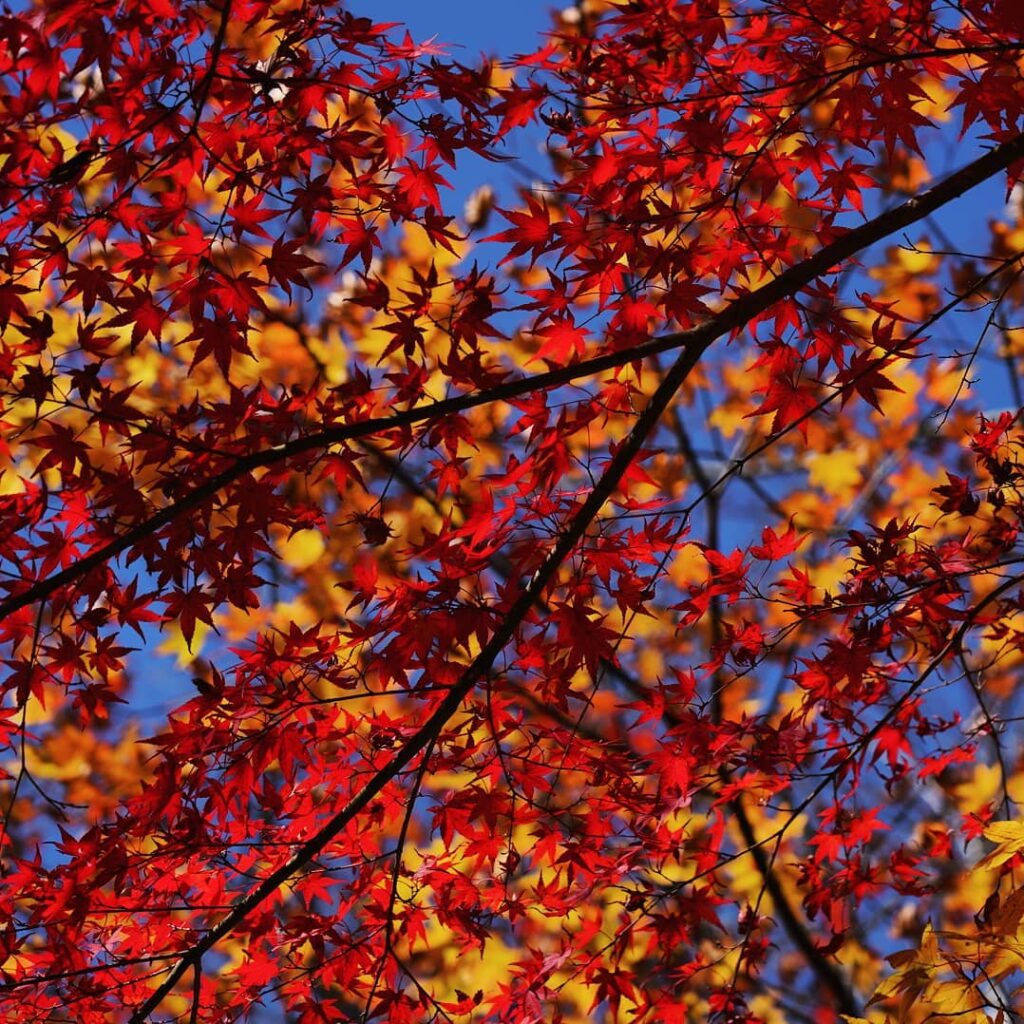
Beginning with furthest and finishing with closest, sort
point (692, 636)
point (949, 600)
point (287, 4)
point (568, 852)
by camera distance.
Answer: point (692, 636) → point (287, 4) → point (949, 600) → point (568, 852)

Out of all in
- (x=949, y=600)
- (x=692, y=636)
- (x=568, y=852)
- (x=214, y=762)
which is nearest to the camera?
(x=214, y=762)

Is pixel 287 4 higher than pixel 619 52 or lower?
higher

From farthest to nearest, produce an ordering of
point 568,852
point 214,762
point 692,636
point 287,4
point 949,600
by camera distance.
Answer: point 692,636
point 287,4
point 949,600
point 568,852
point 214,762

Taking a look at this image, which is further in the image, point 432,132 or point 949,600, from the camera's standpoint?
point 949,600

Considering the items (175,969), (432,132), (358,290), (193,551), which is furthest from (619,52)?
(358,290)

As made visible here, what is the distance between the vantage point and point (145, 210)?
2.70 m

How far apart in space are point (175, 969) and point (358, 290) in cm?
493

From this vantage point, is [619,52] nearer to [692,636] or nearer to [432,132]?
[432,132]

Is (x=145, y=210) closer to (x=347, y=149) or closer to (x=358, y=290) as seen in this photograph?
(x=347, y=149)


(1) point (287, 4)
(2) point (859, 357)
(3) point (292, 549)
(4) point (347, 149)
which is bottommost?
(2) point (859, 357)

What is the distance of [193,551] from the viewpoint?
271 centimetres

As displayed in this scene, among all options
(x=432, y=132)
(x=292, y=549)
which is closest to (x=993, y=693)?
(x=292, y=549)

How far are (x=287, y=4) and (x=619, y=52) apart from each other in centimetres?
469

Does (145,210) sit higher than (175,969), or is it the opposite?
(145,210)
